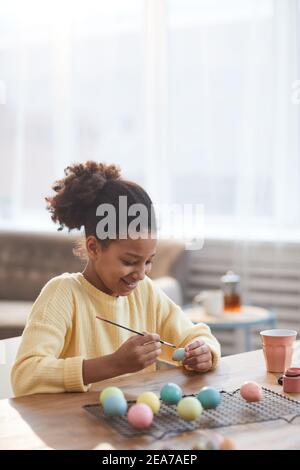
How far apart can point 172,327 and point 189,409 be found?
649 millimetres

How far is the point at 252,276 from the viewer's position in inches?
181

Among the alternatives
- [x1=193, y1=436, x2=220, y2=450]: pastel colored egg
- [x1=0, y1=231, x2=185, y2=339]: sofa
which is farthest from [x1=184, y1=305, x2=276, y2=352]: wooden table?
[x1=193, y1=436, x2=220, y2=450]: pastel colored egg

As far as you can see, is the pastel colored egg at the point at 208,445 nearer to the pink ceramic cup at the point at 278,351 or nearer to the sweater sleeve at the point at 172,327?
the pink ceramic cup at the point at 278,351

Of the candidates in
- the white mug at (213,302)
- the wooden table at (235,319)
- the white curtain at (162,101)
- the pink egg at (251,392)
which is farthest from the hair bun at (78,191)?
the white curtain at (162,101)

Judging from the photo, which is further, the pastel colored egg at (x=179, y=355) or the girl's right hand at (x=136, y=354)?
the pastel colored egg at (x=179, y=355)

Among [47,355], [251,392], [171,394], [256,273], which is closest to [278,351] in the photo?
[251,392]

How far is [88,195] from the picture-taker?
2.00m

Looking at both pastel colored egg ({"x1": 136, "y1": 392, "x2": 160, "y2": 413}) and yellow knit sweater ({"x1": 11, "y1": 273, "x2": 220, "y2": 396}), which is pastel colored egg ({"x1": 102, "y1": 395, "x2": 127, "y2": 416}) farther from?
yellow knit sweater ({"x1": 11, "y1": 273, "x2": 220, "y2": 396})

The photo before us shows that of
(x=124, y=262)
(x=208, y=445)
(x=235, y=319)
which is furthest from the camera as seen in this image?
(x=235, y=319)

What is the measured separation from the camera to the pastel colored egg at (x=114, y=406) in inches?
58.4

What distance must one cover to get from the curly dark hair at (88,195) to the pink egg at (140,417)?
0.63 metres

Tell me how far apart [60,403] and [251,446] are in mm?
450

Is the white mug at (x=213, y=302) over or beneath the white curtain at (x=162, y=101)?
beneath

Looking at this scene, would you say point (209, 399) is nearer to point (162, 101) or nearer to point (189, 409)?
point (189, 409)
